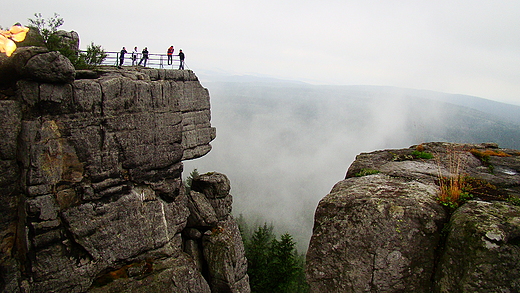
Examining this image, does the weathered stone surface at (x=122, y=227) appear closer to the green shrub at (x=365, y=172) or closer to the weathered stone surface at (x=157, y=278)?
the weathered stone surface at (x=157, y=278)

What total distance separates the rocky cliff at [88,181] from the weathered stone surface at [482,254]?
16.5 metres

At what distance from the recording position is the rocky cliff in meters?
14.7

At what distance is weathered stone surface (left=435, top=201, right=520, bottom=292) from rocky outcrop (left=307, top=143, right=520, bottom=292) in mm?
13

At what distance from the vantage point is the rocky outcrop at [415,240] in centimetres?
494

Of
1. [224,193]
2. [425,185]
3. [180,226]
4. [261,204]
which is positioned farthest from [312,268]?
[261,204]

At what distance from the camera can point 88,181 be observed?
1650 cm

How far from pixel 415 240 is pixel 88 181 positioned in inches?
636

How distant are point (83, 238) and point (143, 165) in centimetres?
500

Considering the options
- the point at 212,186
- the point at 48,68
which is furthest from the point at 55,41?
the point at 212,186

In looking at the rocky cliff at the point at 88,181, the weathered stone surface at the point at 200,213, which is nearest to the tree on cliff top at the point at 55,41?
the rocky cliff at the point at 88,181

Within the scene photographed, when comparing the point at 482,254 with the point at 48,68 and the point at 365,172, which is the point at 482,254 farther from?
the point at 48,68

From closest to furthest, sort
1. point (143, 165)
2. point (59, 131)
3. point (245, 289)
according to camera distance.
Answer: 1. point (59, 131)
2. point (143, 165)
3. point (245, 289)

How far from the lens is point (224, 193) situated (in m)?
26.3

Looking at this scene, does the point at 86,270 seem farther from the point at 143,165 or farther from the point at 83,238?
the point at 143,165
